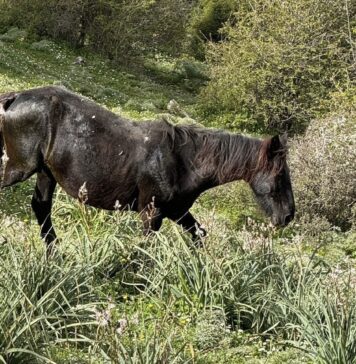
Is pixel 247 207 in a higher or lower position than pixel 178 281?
lower

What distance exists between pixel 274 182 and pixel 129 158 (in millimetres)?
1663

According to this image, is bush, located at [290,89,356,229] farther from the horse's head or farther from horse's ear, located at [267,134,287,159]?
horse's ear, located at [267,134,287,159]

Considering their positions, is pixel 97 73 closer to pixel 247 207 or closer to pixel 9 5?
pixel 9 5

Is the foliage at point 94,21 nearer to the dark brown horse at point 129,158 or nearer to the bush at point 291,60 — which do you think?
the bush at point 291,60

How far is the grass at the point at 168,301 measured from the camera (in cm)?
451

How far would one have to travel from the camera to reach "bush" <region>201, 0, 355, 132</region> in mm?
22266

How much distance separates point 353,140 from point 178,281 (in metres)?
8.28

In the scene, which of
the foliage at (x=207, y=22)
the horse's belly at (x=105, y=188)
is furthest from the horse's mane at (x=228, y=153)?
the foliage at (x=207, y=22)

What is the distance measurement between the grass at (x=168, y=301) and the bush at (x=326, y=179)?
18.7ft

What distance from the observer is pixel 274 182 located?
23.6 feet

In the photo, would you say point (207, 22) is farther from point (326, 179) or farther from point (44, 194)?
point (44, 194)

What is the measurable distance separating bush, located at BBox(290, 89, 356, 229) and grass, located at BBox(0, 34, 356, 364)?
569 cm

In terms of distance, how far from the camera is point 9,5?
3017 centimetres

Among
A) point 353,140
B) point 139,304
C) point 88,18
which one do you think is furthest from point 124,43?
point 139,304
